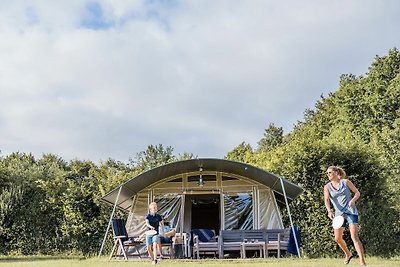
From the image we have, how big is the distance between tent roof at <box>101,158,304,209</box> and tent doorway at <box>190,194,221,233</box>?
3.98ft

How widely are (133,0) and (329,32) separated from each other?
5.64 m

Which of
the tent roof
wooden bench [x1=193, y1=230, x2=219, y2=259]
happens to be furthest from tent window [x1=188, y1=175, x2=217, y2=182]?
wooden bench [x1=193, y1=230, x2=219, y2=259]

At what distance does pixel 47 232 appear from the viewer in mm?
15453

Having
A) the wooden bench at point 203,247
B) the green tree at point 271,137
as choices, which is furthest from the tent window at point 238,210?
the green tree at point 271,137

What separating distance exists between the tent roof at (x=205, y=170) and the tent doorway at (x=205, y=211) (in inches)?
47.8

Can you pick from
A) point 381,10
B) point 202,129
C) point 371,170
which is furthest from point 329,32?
point 202,129

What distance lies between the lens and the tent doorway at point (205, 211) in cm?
1488

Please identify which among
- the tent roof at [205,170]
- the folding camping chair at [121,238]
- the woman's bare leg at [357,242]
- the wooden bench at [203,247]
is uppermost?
the tent roof at [205,170]

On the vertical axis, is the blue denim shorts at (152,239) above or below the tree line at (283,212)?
below

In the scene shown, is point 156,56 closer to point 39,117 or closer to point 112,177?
point 112,177

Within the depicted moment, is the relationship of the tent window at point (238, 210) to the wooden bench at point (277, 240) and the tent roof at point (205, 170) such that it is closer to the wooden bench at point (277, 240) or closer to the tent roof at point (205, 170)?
the tent roof at point (205, 170)

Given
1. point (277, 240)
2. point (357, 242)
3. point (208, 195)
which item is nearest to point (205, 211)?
point (208, 195)

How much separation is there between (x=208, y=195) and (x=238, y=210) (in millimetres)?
1021

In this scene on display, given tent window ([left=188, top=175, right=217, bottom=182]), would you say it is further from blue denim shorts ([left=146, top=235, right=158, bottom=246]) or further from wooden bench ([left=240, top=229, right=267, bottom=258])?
blue denim shorts ([left=146, top=235, right=158, bottom=246])
